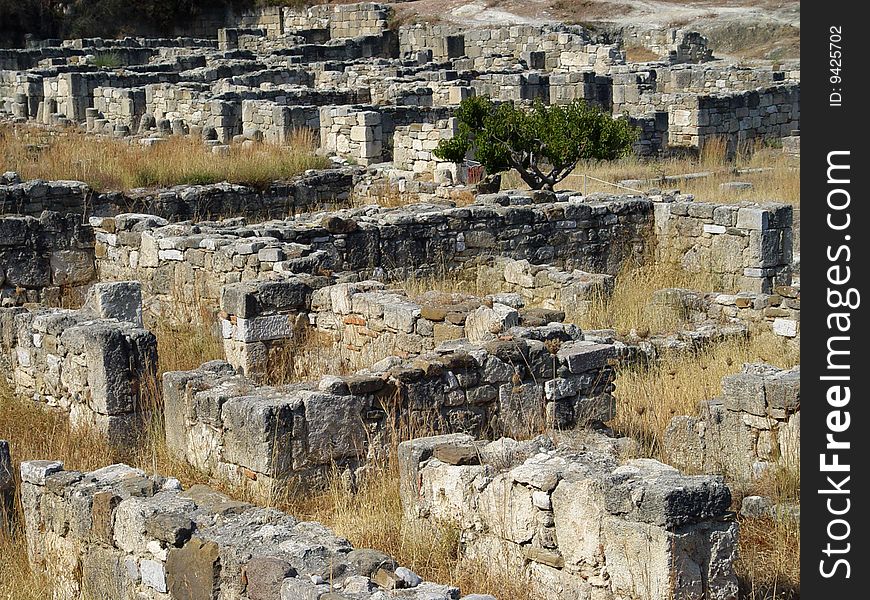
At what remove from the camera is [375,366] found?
8641 mm

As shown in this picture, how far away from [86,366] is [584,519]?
4.47 meters

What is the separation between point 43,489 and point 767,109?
23.1 m

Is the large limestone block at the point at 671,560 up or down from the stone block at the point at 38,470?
down

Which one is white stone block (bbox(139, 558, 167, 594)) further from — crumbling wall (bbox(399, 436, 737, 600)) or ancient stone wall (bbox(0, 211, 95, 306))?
ancient stone wall (bbox(0, 211, 95, 306))

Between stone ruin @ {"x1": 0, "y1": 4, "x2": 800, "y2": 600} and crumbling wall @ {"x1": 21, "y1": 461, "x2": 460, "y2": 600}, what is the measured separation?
0.05ft

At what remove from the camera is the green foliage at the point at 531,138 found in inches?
732

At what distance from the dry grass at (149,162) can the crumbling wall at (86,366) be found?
720 cm

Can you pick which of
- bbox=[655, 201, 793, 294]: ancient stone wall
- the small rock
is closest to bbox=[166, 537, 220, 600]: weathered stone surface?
the small rock

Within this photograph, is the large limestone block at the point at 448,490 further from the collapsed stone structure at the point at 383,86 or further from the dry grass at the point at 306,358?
the collapsed stone structure at the point at 383,86

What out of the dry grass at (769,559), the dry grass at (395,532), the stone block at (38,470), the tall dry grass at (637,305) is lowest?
the dry grass at (769,559)

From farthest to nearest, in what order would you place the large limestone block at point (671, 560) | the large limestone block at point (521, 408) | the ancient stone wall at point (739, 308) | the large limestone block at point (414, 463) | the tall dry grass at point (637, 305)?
the tall dry grass at point (637, 305)
the ancient stone wall at point (739, 308)
the large limestone block at point (521, 408)
the large limestone block at point (414, 463)
the large limestone block at point (671, 560)

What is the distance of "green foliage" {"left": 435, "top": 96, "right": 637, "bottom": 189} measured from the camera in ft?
61.0

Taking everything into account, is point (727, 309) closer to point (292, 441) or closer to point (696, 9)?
point (292, 441)

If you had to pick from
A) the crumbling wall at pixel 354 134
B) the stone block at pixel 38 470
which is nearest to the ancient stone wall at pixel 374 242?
the crumbling wall at pixel 354 134
